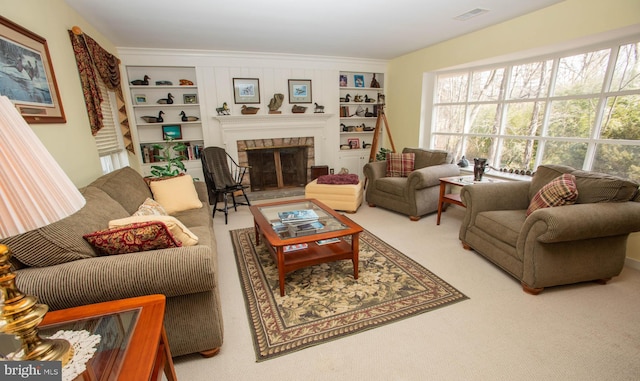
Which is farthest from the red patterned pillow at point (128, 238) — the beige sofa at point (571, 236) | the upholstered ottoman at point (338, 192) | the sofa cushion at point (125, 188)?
the upholstered ottoman at point (338, 192)

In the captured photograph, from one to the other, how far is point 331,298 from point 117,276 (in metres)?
1.33

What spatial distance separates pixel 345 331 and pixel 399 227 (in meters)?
1.85

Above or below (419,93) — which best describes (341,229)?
below

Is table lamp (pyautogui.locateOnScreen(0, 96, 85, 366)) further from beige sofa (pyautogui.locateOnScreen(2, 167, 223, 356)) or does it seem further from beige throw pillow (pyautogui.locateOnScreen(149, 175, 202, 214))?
beige throw pillow (pyautogui.locateOnScreen(149, 175, 202, 214))

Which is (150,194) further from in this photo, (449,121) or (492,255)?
(449,121)

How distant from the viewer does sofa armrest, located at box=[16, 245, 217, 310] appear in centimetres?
112

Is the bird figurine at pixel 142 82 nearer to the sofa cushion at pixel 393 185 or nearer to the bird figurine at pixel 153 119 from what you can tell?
the bird figurine at pixel 153 119

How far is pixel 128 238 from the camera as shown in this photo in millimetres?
1336

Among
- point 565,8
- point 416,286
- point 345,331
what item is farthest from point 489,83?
point 345,331

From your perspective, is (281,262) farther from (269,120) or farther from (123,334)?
(269,120)

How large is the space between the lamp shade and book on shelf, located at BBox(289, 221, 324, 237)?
61.3 inches

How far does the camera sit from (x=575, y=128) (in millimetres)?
2938

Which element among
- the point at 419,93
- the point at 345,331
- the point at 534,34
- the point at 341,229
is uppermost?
the point at 534,34

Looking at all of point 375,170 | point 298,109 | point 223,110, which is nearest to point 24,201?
point 375,170
